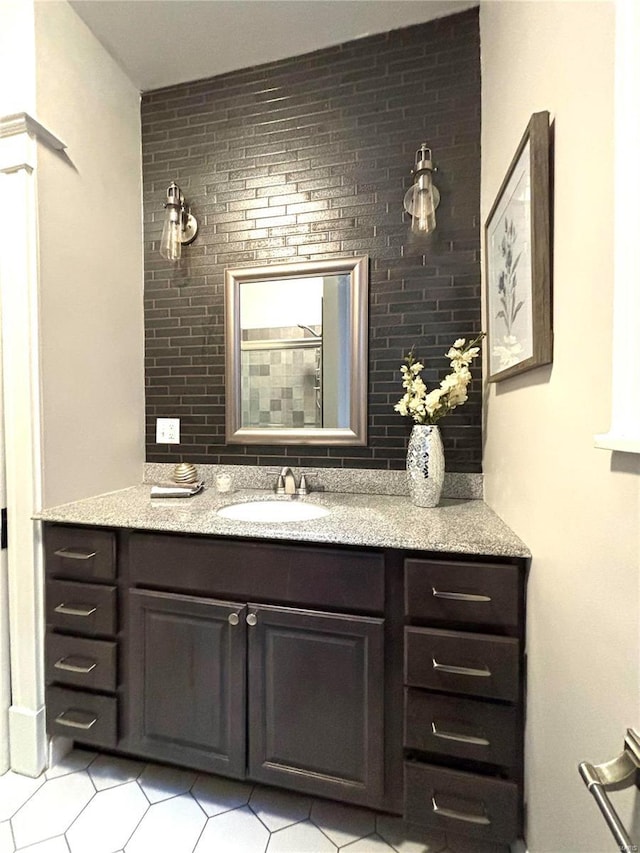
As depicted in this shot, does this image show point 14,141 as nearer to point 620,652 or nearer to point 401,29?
point 401,29

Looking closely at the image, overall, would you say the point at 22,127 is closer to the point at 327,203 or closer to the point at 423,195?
the point at 327,203

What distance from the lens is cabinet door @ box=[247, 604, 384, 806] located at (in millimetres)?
1084

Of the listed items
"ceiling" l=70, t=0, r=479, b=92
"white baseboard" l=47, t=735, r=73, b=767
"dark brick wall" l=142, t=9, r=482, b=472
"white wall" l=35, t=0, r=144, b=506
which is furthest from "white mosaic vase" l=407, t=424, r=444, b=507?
"ceiling" l=70, t=0, r=479, b=92

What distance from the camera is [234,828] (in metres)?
1.16

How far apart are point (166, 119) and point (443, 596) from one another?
2.33 meters

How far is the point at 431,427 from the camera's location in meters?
1.43

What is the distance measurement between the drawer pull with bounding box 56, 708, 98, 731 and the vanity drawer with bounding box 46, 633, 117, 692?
88 mm

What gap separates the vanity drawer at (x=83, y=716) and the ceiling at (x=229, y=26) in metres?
2.52

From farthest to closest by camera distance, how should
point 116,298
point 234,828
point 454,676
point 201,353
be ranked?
point 201,353 → point 116,298 → point 234,828 → point 454,676

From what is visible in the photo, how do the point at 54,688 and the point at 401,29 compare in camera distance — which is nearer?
the point at 54,688

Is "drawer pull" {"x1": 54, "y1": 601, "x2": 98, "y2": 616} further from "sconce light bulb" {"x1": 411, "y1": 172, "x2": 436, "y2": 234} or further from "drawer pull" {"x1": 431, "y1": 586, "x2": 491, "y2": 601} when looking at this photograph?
"sconce light bulb" {"x1": 411, "y1": 172, "x2": 436, "y2": 234}

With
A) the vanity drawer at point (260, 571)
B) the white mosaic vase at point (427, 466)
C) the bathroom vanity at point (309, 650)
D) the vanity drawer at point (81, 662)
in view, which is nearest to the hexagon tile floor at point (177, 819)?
the bathroom vanity at point (309, 650)

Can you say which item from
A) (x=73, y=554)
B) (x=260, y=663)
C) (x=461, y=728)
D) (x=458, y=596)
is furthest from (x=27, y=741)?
(x=458, y=596)

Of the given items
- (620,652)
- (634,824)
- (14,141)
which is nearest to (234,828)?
(634,824)
